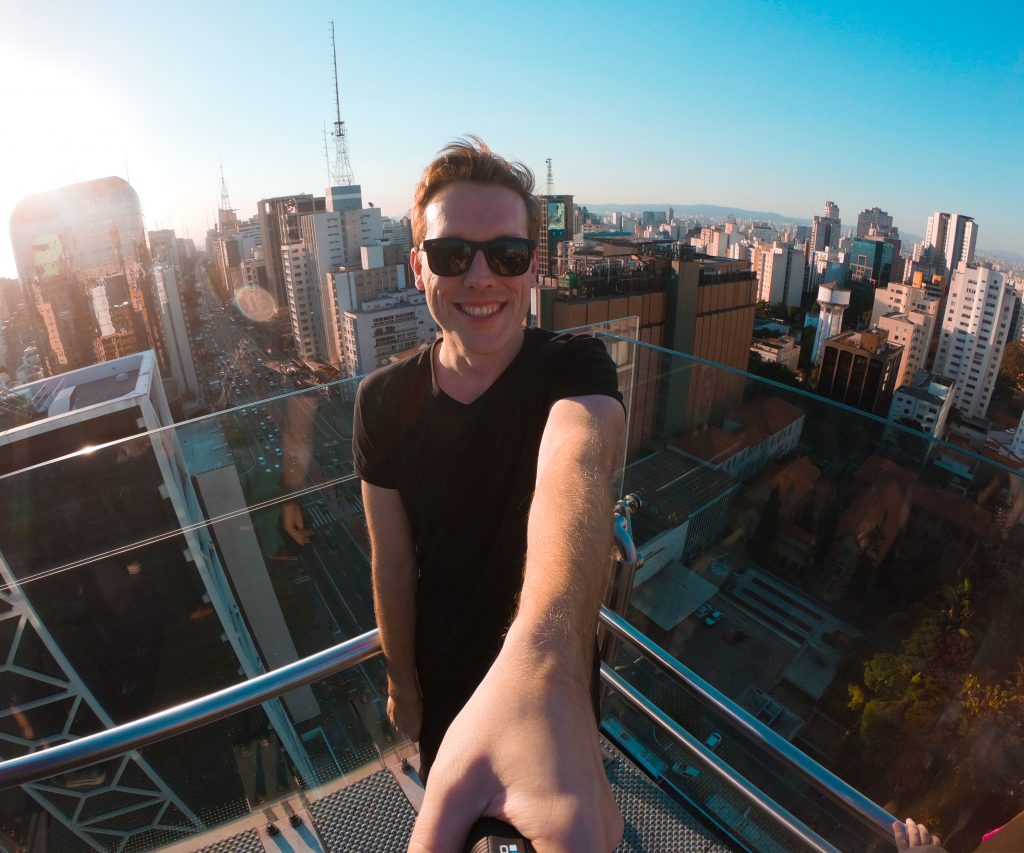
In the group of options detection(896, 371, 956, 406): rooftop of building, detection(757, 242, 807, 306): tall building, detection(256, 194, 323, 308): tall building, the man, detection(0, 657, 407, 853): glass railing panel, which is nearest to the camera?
the man

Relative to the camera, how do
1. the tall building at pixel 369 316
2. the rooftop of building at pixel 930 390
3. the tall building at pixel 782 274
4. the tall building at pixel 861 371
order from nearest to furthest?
the tall building at pixel 861 371
the rooftop of building at pixel 930 390
the tall building at pixel 369 316
the tall building at pixel 782 274

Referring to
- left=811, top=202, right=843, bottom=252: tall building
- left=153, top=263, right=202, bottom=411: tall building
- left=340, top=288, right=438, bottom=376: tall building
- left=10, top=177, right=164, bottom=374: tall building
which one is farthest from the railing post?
left=811, top=202, right=843, bottom=252: tall building

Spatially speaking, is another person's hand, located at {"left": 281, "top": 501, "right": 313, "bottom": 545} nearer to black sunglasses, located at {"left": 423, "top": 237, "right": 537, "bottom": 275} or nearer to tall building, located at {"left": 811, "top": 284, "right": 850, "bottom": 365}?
black sunglasses, located at {"left": 423, "top": 237, "right": 537, "bottom": 275}

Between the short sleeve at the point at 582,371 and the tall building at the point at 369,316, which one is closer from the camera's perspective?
the short sleeve at the point at 582,371

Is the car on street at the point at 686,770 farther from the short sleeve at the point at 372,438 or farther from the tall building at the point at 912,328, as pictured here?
the tall building at the point at 912,328

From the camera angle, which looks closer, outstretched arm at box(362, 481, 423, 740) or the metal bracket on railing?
outstretched arm at box(362, 481, 423, 740)

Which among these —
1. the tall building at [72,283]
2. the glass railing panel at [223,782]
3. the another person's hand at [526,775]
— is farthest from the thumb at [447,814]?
the tall building at [72,283]

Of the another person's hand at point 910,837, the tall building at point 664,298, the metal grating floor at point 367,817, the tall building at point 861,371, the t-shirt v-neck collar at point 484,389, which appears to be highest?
the t-shirt v-neck collar at point 484,389

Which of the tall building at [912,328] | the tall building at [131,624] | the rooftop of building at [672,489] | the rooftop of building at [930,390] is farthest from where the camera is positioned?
the tall building at [912,328]
